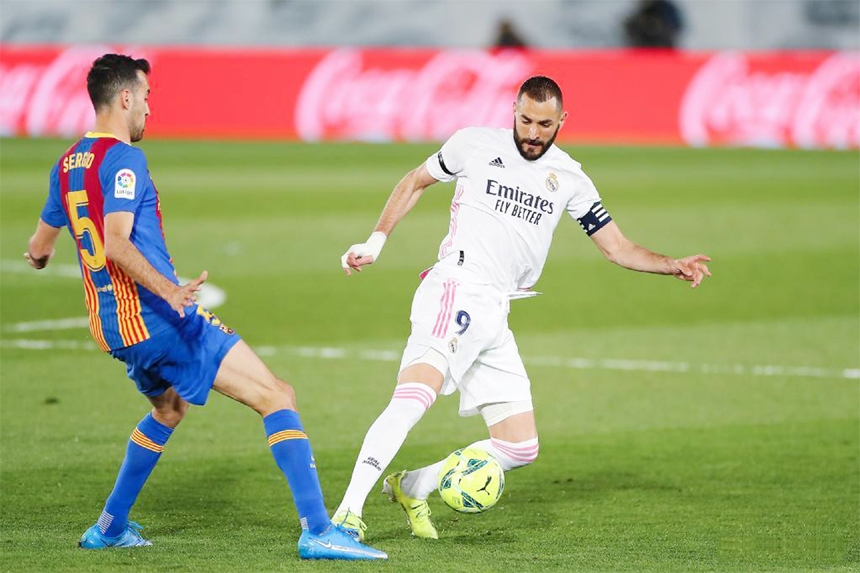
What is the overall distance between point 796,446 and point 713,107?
62.2 ft

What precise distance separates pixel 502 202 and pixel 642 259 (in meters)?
0.70

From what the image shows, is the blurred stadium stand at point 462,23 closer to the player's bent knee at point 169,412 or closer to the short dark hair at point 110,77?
the player's bent knee at point 169,412

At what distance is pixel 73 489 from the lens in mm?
6805

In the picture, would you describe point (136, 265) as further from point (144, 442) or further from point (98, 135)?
point (144, 442)

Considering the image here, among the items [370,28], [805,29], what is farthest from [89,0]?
[805,29]

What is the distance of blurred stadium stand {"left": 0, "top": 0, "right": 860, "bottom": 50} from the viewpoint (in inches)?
1372

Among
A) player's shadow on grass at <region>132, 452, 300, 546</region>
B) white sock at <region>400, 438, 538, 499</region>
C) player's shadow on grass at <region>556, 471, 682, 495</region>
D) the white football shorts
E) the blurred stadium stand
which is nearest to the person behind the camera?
the white football shorts

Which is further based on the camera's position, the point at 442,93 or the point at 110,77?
the point at 442,93

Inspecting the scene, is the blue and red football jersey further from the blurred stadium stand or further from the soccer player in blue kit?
the blurred stadium stand

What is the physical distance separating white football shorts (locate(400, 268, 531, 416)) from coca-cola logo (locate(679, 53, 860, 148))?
66.5 ft

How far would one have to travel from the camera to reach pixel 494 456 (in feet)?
20.0

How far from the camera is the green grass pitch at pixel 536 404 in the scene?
598 centimetres

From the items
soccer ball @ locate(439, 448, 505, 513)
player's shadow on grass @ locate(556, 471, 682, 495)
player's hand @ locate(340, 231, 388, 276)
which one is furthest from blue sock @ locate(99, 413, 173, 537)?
player's shadow on grass @ locate(556, 471, 682, 495)

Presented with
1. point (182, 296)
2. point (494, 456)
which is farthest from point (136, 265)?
point (494, 456)
